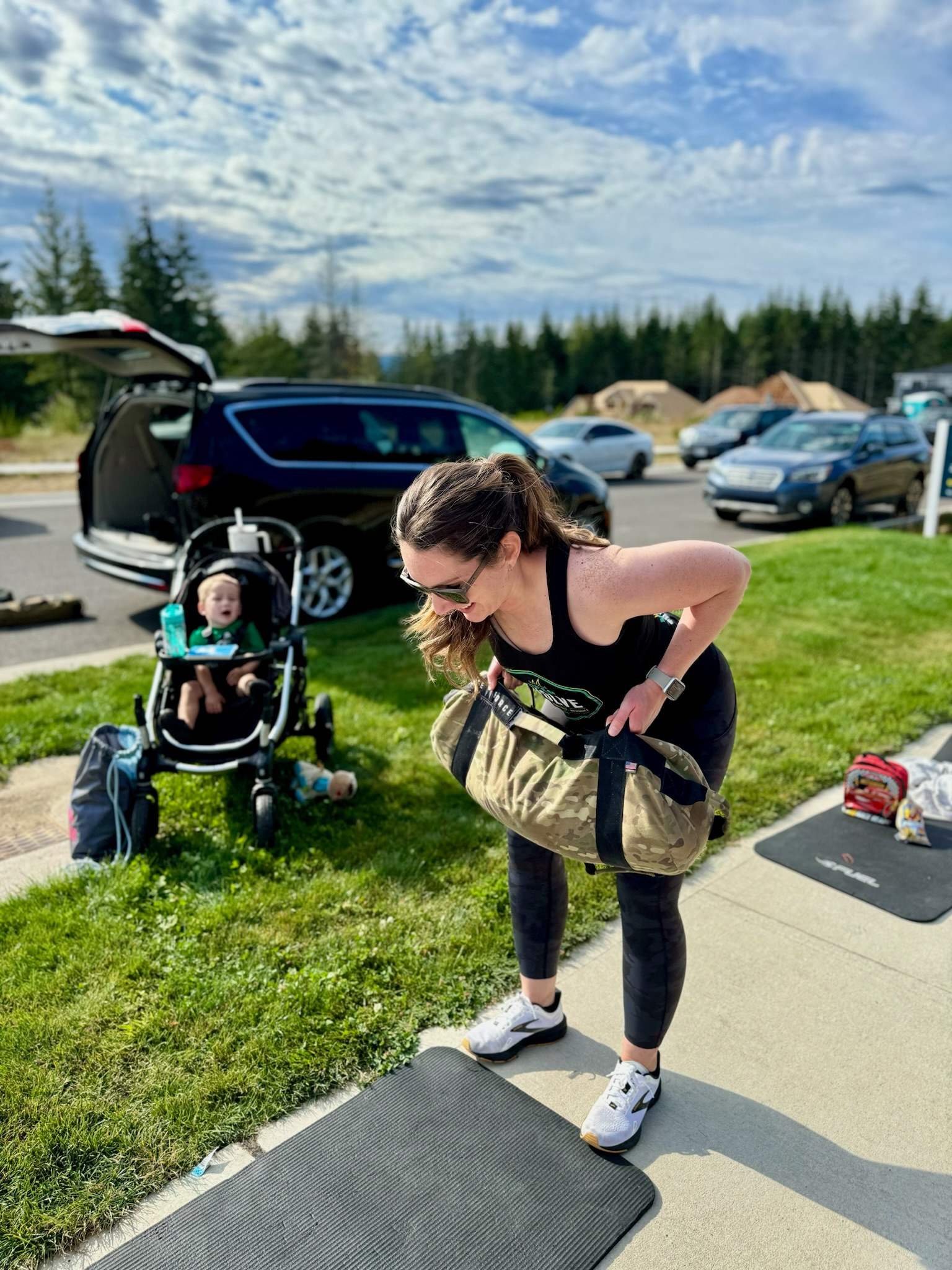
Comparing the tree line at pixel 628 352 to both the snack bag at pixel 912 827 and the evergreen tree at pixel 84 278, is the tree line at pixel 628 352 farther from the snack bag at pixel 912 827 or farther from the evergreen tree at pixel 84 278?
the snack bag at pixel 912 827

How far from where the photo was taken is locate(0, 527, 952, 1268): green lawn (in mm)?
2406

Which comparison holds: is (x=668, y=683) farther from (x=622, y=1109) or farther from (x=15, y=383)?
(x=15, y=383)

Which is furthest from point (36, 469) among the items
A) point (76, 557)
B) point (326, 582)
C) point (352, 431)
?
Result: point (326, 582)

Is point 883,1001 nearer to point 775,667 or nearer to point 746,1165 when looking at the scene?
point 746,1165

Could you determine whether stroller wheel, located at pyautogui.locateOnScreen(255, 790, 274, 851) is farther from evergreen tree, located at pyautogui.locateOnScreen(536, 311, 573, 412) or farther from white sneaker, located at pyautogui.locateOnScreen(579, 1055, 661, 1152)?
evergreen tree, located at pyautogui.locateOnScreen(536, 311, 573, 412)

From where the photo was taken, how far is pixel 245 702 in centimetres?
436

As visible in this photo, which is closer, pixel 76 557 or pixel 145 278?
pixel 76 557

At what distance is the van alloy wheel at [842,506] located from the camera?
44.7ft

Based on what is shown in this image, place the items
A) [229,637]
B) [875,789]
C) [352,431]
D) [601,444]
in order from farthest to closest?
[601,444] < [352,431] < [229,637] < [875,789]

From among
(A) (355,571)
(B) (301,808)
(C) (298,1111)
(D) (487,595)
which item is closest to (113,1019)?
(C) (298,1111)

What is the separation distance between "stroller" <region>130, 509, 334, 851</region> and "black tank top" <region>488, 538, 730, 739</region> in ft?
6.45

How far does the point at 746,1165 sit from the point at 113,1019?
1.91m

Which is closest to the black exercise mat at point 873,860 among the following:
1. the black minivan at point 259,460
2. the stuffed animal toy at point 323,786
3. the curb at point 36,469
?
the stuffed animal toy at point 323,786

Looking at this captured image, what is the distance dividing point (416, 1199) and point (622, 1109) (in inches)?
23.0
